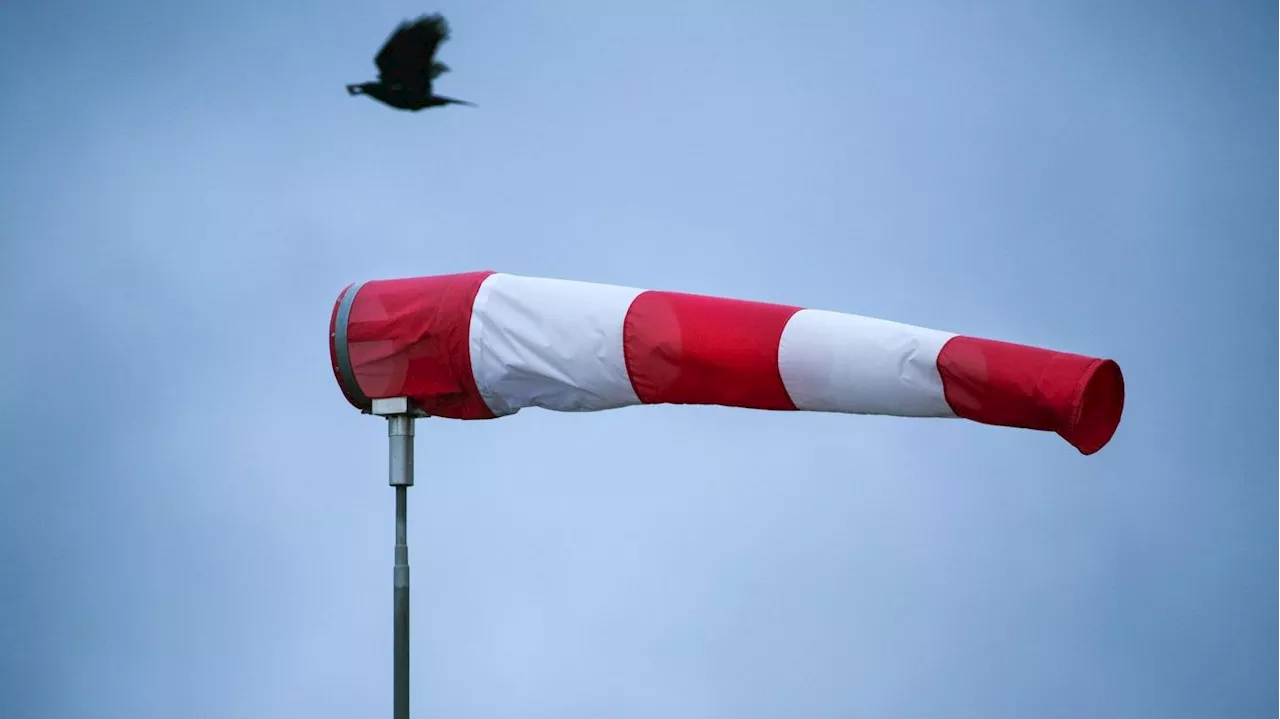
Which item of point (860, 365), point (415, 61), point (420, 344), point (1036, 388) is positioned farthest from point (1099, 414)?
point (415, 61)

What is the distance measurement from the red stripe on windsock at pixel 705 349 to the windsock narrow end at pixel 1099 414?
0.72 metres

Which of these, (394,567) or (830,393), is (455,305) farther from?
(830,393)

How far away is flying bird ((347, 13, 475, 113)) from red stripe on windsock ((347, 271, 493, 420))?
20.5 inches

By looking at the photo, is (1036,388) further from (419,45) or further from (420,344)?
(419,45)

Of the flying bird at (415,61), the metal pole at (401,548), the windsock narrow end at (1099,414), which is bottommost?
the metal pole at (401,548)

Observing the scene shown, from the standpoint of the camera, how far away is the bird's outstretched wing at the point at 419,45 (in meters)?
4.02

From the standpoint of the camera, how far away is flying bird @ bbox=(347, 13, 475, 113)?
4.02 metres

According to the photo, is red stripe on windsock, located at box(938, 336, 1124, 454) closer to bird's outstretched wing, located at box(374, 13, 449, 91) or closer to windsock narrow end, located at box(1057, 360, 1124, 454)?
windsock narrow end, located at box(1057, 360, 1124, 454)

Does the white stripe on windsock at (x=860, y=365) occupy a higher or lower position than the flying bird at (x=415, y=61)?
lower

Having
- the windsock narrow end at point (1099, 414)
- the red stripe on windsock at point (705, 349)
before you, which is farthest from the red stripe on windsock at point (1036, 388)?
the red stripe on windsock at point (705, 349)

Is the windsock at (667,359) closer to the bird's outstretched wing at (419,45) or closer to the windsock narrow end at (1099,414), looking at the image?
the windsock narrow end at (1099,414)

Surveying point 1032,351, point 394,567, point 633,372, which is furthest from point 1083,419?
point 394,567

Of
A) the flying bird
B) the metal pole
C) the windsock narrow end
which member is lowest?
the metal pole

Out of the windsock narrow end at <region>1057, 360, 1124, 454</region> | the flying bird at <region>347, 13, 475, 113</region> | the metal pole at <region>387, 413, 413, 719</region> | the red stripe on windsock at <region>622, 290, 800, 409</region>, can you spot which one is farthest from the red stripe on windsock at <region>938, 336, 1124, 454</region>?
the flying bird at <region>347, 13, 475, 113</region>
